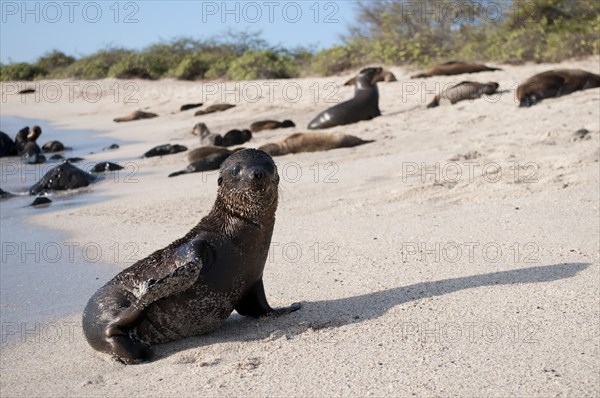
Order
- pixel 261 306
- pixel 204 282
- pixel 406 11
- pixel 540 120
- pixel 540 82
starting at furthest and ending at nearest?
pixel 406 11
pixel 540 82
pixel 540 120
pixel 261 306
pixel 204 282

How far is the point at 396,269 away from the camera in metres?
5.28

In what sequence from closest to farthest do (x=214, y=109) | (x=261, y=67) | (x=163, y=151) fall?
(x=163, y=151)
(x=214, y=109)
(x=261, y=67)

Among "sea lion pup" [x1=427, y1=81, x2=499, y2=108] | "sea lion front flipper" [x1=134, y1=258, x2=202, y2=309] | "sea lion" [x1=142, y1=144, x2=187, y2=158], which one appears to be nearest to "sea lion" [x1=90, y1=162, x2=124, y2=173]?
"sea lion" [x1=142, y1=144, x2=187, y2=158]

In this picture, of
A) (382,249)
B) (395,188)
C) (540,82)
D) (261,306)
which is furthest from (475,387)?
(540,82)

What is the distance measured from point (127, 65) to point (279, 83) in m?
11.6

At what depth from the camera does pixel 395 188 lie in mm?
7766

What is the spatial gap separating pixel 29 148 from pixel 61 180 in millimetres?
4184

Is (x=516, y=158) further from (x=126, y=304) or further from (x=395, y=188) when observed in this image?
(x=126, y=304)

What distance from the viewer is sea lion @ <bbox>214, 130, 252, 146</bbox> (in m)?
13.2

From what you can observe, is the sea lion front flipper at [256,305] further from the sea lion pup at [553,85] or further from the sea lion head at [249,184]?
the sea lion pup at [553,85]

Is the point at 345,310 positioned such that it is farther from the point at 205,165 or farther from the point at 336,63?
the point at 336,63

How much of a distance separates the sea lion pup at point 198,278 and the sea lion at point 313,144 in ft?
23.6

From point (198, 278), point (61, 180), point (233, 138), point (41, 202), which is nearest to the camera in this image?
point (198, 278)

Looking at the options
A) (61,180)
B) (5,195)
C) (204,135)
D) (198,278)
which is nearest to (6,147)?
(204,135)
